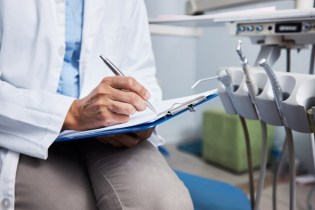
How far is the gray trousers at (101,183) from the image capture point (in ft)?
2.04

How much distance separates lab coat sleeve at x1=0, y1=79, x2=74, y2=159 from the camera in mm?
612

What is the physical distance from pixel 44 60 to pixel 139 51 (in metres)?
0.31

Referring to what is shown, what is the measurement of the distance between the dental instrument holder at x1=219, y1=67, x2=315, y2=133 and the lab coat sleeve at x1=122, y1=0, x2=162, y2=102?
0.23 m

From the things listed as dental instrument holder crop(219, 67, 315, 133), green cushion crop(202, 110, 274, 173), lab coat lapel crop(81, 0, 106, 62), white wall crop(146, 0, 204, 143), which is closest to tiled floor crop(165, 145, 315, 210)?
green cushion crop(202, 110, 274, 173)

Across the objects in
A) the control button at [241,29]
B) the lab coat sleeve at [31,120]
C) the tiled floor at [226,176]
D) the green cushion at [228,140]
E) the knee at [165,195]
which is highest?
the control button at [241,29]

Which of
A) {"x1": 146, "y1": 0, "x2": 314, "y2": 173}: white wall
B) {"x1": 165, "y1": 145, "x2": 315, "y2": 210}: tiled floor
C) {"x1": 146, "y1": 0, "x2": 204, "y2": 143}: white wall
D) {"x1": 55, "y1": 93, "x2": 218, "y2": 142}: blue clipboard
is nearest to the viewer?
{"x1": 55, "y1": 93, "x2": 218, "y2": 142}: blue clipboard

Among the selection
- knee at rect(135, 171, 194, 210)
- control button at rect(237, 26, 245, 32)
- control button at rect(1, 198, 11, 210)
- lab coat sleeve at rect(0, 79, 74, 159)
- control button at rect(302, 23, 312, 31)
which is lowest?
control button at rect(1, 198, 11, 210)

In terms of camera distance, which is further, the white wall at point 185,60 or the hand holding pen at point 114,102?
the white wall at point 185,60

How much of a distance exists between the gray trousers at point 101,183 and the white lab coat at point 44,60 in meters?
0.04

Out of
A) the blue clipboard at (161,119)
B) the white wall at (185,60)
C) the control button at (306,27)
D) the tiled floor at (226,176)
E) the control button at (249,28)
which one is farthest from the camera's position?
the white wall at (185,60)

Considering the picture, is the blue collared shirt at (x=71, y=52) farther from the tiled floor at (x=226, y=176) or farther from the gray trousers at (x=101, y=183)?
the tiled floor at (x=226, y=176)

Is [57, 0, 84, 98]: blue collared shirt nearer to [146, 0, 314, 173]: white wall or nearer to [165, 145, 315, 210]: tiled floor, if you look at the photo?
[165, 145, 315, 210]: tiled floor

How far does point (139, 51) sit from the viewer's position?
958 millimetres

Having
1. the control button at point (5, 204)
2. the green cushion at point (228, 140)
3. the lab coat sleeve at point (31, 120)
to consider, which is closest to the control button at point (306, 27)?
the lab coat sleeve at point (31, 120)
